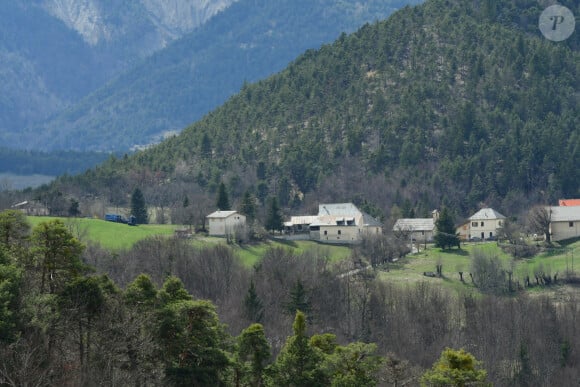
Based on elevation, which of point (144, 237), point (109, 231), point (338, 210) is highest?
point (338, 210)

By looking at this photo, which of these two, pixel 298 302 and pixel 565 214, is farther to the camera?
pixel 565 214

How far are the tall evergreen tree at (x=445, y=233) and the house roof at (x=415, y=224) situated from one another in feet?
25.9

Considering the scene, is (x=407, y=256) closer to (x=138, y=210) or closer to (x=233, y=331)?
(x=138, y=210)

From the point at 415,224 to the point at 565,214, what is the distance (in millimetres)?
17960

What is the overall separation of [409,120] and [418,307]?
96.2 m

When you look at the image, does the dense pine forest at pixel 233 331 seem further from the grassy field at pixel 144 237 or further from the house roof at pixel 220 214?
the house roof at pixel 220 214

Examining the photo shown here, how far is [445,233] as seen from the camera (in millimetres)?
128750

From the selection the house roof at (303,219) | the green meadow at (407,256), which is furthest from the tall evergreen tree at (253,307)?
the house roof at (303,219)

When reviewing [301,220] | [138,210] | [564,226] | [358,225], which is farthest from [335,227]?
[564,226]

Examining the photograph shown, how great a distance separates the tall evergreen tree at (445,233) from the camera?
12838 cm

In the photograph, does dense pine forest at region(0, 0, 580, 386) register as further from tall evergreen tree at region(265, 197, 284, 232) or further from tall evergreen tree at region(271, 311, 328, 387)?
tall evergreen tree at region(265, 197, 284, 232)

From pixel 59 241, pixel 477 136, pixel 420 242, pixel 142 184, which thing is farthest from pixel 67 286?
pixel 477 136

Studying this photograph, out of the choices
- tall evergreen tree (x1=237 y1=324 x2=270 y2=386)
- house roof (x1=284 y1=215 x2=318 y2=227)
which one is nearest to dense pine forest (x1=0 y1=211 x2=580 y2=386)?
tall evergreen tree (x1=237 y1=324 x2=270 y2=386)

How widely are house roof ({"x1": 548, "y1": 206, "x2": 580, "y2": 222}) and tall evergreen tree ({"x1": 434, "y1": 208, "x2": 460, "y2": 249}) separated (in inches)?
420
